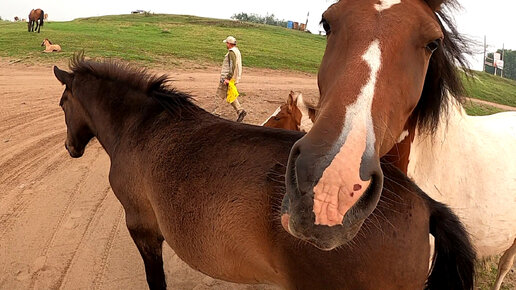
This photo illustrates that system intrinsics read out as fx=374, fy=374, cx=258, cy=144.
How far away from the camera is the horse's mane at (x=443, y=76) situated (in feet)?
7.35

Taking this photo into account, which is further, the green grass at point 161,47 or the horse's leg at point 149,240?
the green grass at point 161,47

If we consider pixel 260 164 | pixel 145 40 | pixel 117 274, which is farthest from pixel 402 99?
pixel 145 40

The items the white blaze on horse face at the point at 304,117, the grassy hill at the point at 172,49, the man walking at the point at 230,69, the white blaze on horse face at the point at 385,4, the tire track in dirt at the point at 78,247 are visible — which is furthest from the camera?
the grassy hill at the point at 172,49

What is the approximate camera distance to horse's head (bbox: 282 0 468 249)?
52.1 inches

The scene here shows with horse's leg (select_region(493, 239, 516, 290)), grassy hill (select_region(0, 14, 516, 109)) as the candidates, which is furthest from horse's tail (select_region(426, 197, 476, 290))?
grassy hill (select_region(0, 14, 516, 109))

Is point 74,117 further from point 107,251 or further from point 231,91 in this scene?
point 231,91

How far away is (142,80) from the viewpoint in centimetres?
369

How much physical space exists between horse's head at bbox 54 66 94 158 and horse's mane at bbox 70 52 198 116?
6.7 inches

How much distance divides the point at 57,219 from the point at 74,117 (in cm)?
165

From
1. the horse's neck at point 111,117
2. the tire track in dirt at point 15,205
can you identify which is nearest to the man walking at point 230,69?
the tire track in dirt at point 15,205

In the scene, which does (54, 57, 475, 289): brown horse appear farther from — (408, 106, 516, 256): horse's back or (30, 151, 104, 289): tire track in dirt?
(30, 151, 104, 289): tire track in dirt

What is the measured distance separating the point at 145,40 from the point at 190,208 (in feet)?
72.6

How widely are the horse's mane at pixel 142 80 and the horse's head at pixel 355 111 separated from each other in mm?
1755

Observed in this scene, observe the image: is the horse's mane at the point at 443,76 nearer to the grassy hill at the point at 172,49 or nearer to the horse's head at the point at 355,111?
the horse's head at the point at 355,111
